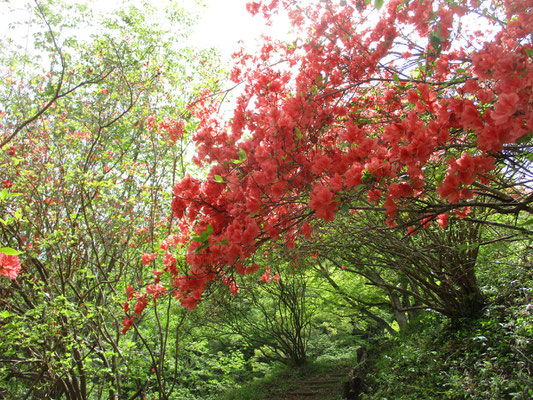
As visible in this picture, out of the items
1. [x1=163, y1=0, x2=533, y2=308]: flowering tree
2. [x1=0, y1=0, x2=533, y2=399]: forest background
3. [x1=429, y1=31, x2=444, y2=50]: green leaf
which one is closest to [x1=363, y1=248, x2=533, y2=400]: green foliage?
[x1=0, y1=0, x2=533, y2=399]: forest background

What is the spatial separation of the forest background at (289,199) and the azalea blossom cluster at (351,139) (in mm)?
13

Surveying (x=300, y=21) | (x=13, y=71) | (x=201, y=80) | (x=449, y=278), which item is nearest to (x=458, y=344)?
(x=449, y=278)

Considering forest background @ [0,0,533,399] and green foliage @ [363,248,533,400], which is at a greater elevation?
forest background @ [0,0,533,399]

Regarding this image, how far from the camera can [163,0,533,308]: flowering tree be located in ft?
5.51

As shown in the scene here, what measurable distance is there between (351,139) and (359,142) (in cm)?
6

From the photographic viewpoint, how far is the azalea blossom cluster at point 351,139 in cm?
167

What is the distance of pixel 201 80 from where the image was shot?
6.48 meters

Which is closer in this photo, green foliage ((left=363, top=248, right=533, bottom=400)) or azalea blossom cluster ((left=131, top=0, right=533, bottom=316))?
azalea blossom cluster ((left=131, top=0, right=533, bottom=316))

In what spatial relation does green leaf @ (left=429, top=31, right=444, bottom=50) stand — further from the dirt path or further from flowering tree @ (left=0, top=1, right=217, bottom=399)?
the dirt path

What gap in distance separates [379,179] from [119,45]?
19.8ft

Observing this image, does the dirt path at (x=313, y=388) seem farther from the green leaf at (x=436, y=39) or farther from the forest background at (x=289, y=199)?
the green leaf at (x=436, y=39)

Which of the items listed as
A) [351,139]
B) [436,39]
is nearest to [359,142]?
[351,139]

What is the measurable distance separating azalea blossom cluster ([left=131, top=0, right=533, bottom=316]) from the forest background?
0.04 ft

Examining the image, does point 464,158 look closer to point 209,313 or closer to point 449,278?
point 449,278
